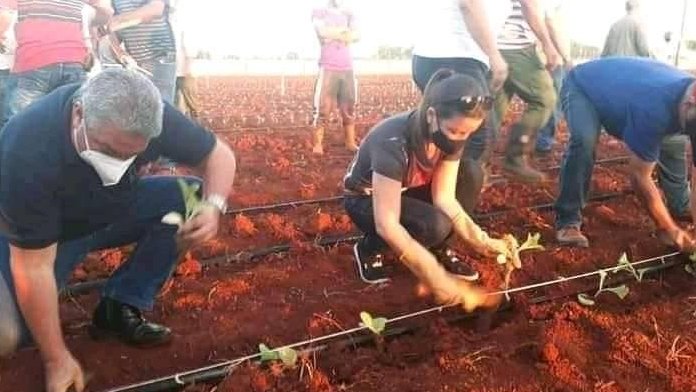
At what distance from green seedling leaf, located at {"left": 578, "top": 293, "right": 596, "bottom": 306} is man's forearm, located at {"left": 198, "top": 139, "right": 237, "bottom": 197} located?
150cm

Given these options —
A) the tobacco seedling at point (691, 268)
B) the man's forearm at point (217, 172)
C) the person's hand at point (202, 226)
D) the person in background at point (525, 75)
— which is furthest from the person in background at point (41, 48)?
the tobacco seedling at point (691, 268)

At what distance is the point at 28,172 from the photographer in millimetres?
1952

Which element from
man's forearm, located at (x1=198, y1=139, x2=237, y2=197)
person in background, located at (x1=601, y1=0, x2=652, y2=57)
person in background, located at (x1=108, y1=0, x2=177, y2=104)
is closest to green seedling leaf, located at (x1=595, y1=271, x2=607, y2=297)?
man's forearm, located at (x1=198, y1=139, x2=237, y2=197)

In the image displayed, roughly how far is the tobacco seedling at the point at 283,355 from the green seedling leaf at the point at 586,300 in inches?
49.1

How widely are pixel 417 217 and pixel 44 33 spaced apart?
2.14m

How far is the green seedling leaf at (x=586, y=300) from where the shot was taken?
9.54 ft

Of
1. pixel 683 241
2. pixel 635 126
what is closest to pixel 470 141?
pixel 635 126

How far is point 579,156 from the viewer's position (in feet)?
11.9

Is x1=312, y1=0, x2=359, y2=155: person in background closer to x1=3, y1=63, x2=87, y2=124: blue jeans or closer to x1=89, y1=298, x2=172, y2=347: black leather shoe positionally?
x1=3, y1=63, x2=87, y2=124: blue jeans

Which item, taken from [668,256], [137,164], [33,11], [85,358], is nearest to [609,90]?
[668,256]

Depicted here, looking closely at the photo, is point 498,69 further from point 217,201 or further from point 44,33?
point 44,33

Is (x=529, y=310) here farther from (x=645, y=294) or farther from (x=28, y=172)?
(x=28, y=172)

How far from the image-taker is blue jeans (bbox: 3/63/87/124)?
3.60m

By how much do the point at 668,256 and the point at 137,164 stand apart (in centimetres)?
255
